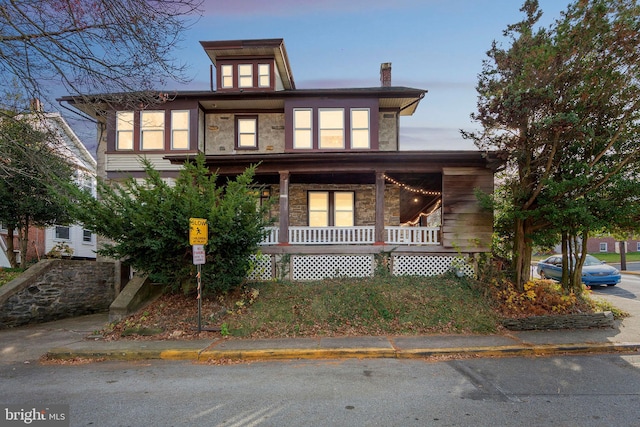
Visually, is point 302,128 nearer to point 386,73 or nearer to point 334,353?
point 386,73

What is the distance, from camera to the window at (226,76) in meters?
16.2

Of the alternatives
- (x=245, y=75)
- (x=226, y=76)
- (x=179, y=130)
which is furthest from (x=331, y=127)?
(x=179, y=130)

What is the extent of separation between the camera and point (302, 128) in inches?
587

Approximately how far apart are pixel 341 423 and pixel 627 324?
A: 28.9ft

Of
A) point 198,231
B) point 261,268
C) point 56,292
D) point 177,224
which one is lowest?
point 56,292

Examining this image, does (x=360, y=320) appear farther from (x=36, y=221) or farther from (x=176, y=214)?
(x=36, y=221)

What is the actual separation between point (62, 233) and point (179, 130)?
12.5 m

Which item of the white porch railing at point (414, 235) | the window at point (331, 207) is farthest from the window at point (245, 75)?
the white porch railing at point (414, 235)

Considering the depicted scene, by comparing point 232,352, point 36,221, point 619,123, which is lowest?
point 232,352

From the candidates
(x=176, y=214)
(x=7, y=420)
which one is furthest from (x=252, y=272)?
(x=7, y=420)

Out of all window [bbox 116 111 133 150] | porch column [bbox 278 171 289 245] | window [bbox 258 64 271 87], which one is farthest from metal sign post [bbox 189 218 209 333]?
window [bbox 258 64 271 87]

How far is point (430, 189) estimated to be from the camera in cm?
1488

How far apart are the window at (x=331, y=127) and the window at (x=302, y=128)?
42 centimetres

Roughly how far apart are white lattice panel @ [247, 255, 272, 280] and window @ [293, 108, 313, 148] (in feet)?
17.6
